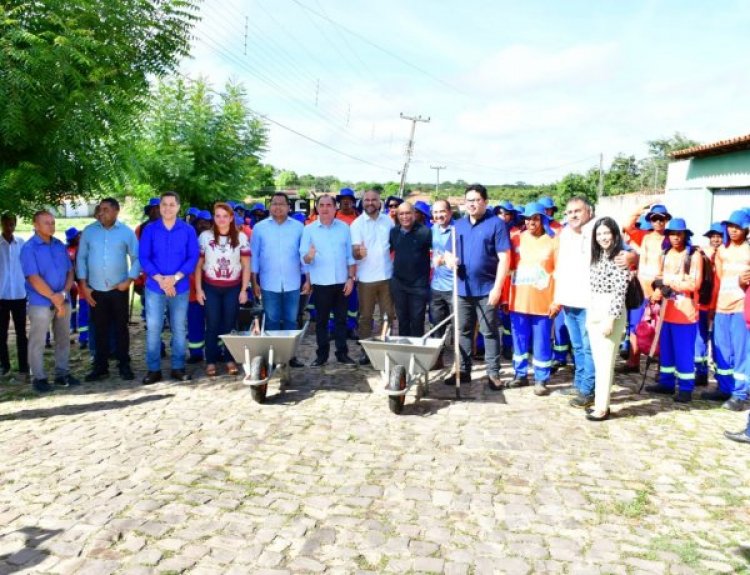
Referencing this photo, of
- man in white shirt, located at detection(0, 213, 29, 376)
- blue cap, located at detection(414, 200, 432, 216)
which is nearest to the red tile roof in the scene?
blue cap, located at detection(414, 200, 432, 216)

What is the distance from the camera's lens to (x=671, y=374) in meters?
6.62

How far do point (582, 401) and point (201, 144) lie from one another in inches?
469

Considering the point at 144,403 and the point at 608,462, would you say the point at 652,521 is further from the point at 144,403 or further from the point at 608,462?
the point at 144,403

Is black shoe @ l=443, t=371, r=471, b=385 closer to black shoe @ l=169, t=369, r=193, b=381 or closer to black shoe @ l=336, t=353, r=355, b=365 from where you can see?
black shoe @ l=336, t=353, r=355, b=365

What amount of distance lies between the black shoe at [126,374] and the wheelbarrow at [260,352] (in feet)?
5.75

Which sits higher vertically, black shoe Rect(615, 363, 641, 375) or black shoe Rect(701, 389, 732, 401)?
black shoe Rect(615, 363, 641, 375)

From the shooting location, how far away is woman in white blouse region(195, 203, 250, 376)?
6.95 m

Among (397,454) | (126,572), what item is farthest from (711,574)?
(126,572)

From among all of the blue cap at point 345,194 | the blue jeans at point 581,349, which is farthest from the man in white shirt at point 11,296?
the blue jeans at point 581,349

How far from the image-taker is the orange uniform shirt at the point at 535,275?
652 centimetres

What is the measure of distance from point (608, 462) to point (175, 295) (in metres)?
4.75

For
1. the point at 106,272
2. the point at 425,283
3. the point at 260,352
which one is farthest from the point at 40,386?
the point at 425,283

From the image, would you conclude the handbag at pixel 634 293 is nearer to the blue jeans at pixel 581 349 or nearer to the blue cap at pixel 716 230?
the blue jeans at pixel 581 349

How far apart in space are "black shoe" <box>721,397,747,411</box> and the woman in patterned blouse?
4.94 ft
